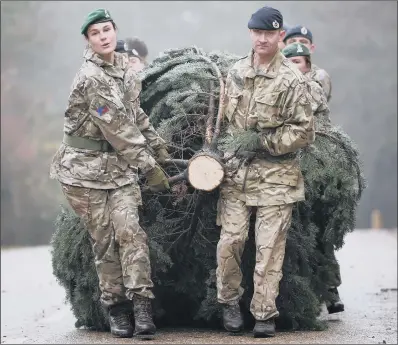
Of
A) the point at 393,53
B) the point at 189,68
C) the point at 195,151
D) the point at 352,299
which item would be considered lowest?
the point at 352,299

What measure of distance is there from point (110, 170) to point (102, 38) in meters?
0.92

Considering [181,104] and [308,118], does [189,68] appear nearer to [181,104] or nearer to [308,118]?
[181,104]

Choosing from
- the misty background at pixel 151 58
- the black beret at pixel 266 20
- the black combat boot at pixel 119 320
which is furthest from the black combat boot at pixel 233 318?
the misty background at pixel 151 58

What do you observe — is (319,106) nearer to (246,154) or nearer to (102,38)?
(246,154)

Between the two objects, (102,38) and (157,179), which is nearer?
(102,38)

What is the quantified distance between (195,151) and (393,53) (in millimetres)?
16845

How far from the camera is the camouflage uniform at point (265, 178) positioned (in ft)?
29.8

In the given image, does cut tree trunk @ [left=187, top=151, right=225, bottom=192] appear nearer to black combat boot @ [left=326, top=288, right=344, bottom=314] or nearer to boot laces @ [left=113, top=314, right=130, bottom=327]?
boot laces @ [left=113, top=314, right=130, bottom=327]

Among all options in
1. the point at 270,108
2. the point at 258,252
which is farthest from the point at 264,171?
the point at 258,252

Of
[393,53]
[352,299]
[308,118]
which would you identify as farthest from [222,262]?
[393,53]

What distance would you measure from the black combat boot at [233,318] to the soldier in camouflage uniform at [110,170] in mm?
556

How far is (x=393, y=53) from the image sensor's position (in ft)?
85.1

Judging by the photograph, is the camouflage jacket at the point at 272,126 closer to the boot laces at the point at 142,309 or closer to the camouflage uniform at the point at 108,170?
the camouflage uniform at the point at 108,170

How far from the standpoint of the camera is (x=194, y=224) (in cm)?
967
